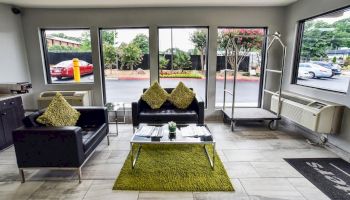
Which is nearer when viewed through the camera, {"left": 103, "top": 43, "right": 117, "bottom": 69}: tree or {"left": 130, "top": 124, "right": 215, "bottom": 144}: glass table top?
{"left": 130, "top": 124, "right": 215, "bottom": 144}: glass table top

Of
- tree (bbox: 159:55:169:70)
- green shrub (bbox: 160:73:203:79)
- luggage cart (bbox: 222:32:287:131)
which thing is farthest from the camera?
green shrub (bbox: 160:73:203:79)

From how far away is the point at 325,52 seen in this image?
3420 mm

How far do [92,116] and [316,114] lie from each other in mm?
3552

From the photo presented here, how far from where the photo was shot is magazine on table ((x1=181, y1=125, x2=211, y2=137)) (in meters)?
2.78

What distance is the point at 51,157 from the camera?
2.30 metres

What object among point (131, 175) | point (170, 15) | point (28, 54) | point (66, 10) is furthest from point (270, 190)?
point (28, 54)

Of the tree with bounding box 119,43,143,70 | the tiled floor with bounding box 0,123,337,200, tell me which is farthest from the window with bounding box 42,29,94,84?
the tiled floor with bounding box 0,123,337,200

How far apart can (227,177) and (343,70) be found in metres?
2.53

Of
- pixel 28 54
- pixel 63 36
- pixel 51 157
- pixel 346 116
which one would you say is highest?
pixel 63 36

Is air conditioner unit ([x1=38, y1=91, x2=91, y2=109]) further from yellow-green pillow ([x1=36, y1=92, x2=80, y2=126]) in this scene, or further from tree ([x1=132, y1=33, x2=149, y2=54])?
tree ([x1=132, y1=33, x2=149, y2=54])

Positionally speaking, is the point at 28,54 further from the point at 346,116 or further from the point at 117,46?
the point at 346,116

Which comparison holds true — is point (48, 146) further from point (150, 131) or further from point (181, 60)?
point (181, 60)

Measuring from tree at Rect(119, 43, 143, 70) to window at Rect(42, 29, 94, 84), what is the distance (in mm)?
727

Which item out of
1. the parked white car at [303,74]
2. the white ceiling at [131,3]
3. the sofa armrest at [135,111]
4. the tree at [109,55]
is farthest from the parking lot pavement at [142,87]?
the white ceiling at [131,3]
